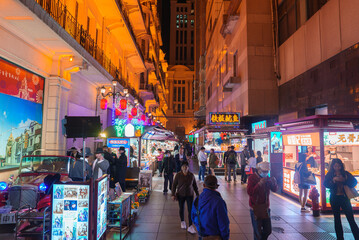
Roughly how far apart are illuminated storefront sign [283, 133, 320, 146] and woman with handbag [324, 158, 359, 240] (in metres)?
2.98

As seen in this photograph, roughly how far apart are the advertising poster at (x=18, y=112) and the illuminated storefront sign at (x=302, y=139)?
10.4 m

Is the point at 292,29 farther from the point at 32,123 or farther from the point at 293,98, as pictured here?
the point at 32,123

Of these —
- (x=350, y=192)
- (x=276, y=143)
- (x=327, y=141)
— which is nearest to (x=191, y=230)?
(x=350, y=192)

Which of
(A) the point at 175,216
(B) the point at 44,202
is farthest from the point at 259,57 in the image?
(B) the point at 44,202

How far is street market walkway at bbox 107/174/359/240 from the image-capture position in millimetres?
6345

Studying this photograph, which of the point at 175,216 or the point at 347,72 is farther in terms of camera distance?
the point at 347,72

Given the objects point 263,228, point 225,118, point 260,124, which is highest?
point 225,118

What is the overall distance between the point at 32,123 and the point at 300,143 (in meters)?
10.5

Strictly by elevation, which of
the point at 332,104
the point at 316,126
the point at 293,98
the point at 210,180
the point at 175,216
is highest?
the point at 293,98

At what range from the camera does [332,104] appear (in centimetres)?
1108

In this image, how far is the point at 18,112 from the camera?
917 cm

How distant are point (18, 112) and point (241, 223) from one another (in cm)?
845

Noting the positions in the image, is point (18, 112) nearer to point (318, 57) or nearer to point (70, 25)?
point (70, 25)

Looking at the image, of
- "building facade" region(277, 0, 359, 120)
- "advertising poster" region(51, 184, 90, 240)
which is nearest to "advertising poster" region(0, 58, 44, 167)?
"advertising poster" region(51, 184, 90, 240)
